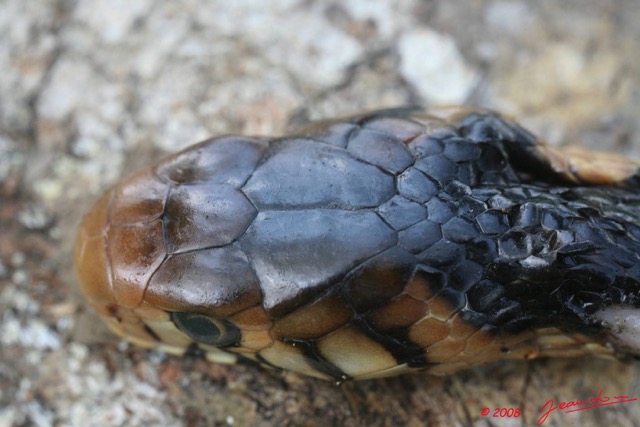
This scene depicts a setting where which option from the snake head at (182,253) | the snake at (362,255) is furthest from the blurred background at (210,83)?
the snake at (362,255)

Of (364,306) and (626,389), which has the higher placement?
(364,306)

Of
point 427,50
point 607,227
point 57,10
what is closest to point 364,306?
point 607,227

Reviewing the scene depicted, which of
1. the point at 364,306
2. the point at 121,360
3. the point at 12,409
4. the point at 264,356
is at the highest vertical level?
the point at 364,306

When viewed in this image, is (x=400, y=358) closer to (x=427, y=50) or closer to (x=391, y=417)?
(x=391, y=417)

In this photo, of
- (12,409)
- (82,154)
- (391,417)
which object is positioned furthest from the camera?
(82,154)
